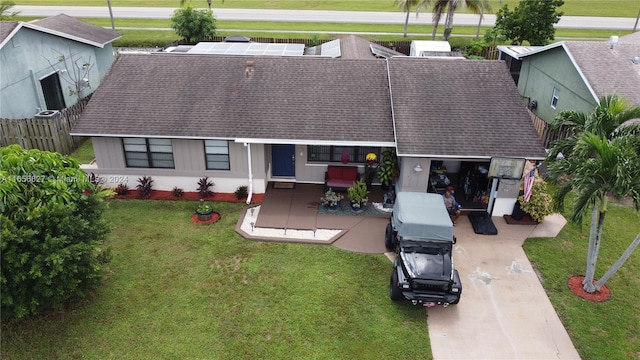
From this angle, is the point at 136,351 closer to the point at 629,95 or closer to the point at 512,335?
the point at 512,335

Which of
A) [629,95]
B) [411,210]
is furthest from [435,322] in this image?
[629,95]

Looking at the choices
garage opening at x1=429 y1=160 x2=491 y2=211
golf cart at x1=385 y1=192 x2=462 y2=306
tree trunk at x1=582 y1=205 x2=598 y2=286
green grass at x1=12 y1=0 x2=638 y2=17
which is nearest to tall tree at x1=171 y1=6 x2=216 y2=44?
green grass at x1=12 y1=0 x2=638 y2=17

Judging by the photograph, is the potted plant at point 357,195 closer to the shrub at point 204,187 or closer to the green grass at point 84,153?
the shrub at point 204,187

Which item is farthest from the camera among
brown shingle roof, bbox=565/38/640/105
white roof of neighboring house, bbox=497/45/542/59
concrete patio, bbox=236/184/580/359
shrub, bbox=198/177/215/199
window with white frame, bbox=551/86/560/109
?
white roof of neighboring house, bbox=497/45/542/59

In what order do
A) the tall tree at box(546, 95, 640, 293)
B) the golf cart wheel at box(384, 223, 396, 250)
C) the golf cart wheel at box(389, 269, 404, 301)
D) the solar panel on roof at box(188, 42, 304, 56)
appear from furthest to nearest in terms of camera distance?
the solar panel on roof at box(188, 42, 304, 56)
the golf cart wheel at box(384, 223, 396, 250)
the golf cart wheel at box(389, 269, 404, 301)
the tall tree at box(546, 95, 640, 293)

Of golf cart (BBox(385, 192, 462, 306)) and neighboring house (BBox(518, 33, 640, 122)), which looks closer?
golf cart (BBox(385, 192, 462, 306))

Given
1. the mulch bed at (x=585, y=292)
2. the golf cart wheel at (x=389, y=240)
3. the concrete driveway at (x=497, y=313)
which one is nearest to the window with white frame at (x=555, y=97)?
the concrete driveway at (x=497, y=313)

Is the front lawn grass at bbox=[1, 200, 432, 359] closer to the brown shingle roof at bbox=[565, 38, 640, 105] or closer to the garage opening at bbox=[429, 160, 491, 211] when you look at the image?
the garage opening at bbox=[429, 160, 491, 211]

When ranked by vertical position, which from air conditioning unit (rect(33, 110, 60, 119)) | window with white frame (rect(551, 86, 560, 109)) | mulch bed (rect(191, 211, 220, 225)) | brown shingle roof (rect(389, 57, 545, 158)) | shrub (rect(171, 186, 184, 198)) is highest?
brown shingle roof (rect(389, 57, 545, 158))
